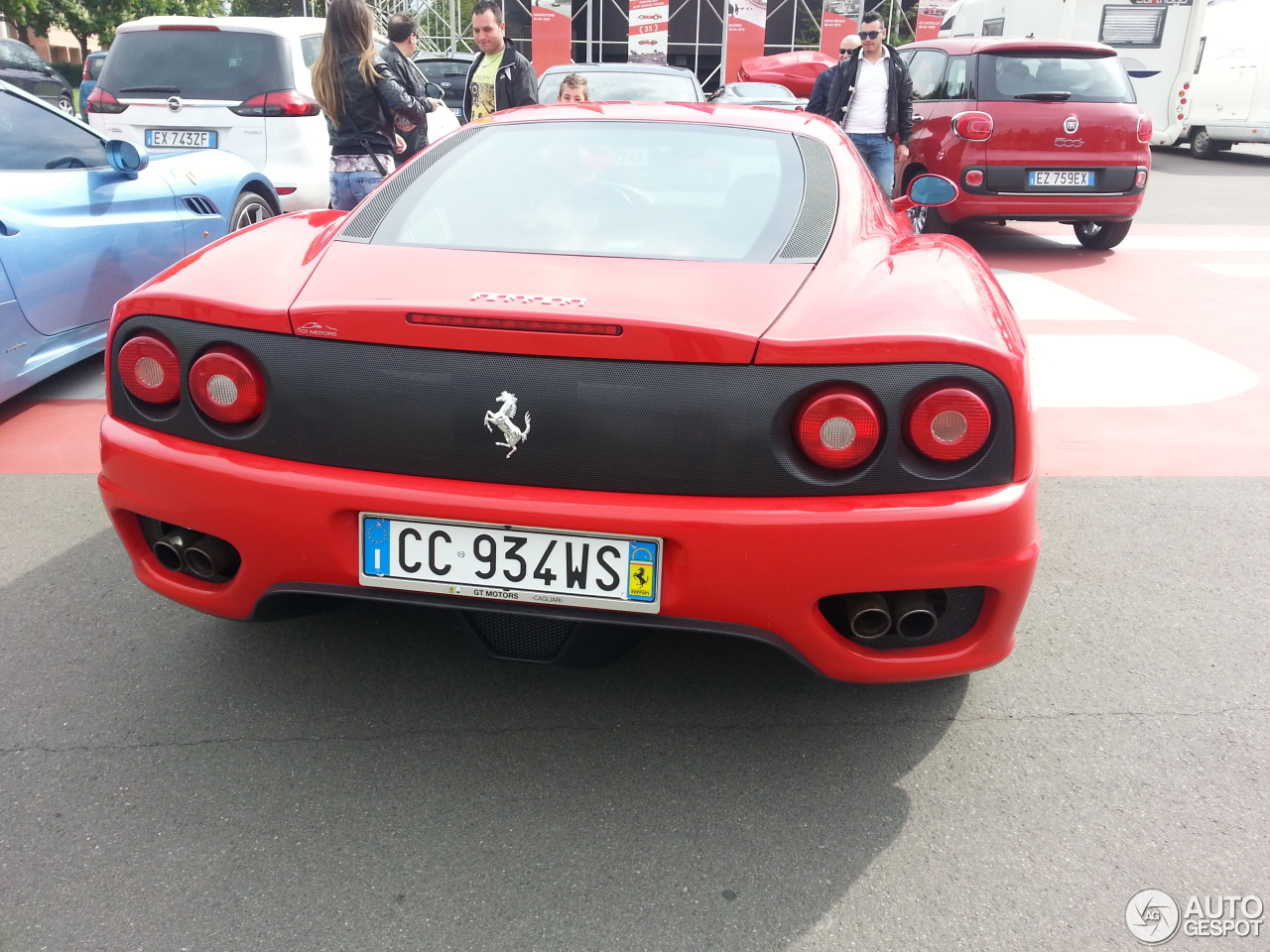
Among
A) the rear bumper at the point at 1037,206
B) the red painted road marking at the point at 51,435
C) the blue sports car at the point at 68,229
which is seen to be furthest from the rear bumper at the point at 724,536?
the rear bumper at the point at 1037,206

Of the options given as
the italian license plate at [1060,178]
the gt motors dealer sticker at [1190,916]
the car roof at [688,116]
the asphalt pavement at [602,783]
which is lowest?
the asphalt pavement at [602,783]

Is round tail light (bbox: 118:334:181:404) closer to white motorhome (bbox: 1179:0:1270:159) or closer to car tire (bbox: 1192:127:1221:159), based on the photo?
white motorhome (bbox: 1179:0:1270:159)

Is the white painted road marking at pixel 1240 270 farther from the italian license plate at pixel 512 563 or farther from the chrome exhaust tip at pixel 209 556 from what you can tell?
the chrome exhaust tip at pixel 209 556

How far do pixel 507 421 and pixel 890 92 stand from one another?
621 cm

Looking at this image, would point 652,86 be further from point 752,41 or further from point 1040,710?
point 752,41

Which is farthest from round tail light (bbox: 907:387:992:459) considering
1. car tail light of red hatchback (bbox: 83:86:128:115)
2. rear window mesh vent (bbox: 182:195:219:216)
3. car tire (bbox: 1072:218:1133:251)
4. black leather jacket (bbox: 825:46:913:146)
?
car tire (bbox: 1072:218:1133:251)

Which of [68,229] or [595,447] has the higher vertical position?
[595,447]

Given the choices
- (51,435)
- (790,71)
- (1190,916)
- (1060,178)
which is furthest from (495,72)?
(790,71)

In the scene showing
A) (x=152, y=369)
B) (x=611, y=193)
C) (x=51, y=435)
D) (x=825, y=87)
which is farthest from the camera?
(x=825, y=87)

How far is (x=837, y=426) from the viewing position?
1.95 metres

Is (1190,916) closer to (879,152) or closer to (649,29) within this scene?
(879,152)

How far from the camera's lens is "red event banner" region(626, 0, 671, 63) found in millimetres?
26219

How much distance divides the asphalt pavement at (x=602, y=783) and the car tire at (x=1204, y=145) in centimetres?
1657

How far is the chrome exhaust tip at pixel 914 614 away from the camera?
203cm
